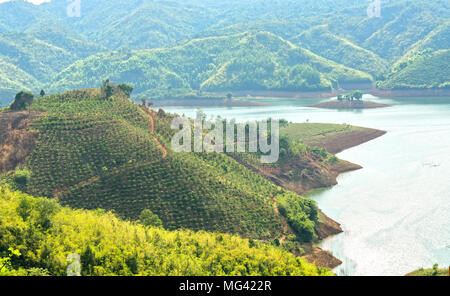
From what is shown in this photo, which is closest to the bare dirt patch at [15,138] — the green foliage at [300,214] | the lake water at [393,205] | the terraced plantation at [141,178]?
the terraced plantation at [141,178]

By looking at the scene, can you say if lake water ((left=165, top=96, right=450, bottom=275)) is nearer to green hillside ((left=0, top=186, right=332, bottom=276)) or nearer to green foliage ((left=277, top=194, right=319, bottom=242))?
green foliage ((left=277, top=194, right=319, bottom=242))

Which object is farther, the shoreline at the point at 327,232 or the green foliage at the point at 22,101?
the green foliage at the point at 22,101

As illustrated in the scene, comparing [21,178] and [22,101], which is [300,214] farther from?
[22,101]

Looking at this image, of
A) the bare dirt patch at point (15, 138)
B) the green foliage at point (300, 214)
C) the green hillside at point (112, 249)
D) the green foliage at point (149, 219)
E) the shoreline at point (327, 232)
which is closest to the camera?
the green hillside at point (112, 249)

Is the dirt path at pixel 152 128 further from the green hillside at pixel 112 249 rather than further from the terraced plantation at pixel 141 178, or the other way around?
the green hillside at pixel 112 249

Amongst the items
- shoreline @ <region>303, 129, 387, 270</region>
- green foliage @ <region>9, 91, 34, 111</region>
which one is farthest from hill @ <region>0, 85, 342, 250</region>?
green foliage @ <region>9, 91, 34, 111</region>

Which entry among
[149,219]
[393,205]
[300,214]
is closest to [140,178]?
[149,219]

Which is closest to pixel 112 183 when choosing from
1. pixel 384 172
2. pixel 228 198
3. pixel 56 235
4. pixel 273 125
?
pixel 228 198
